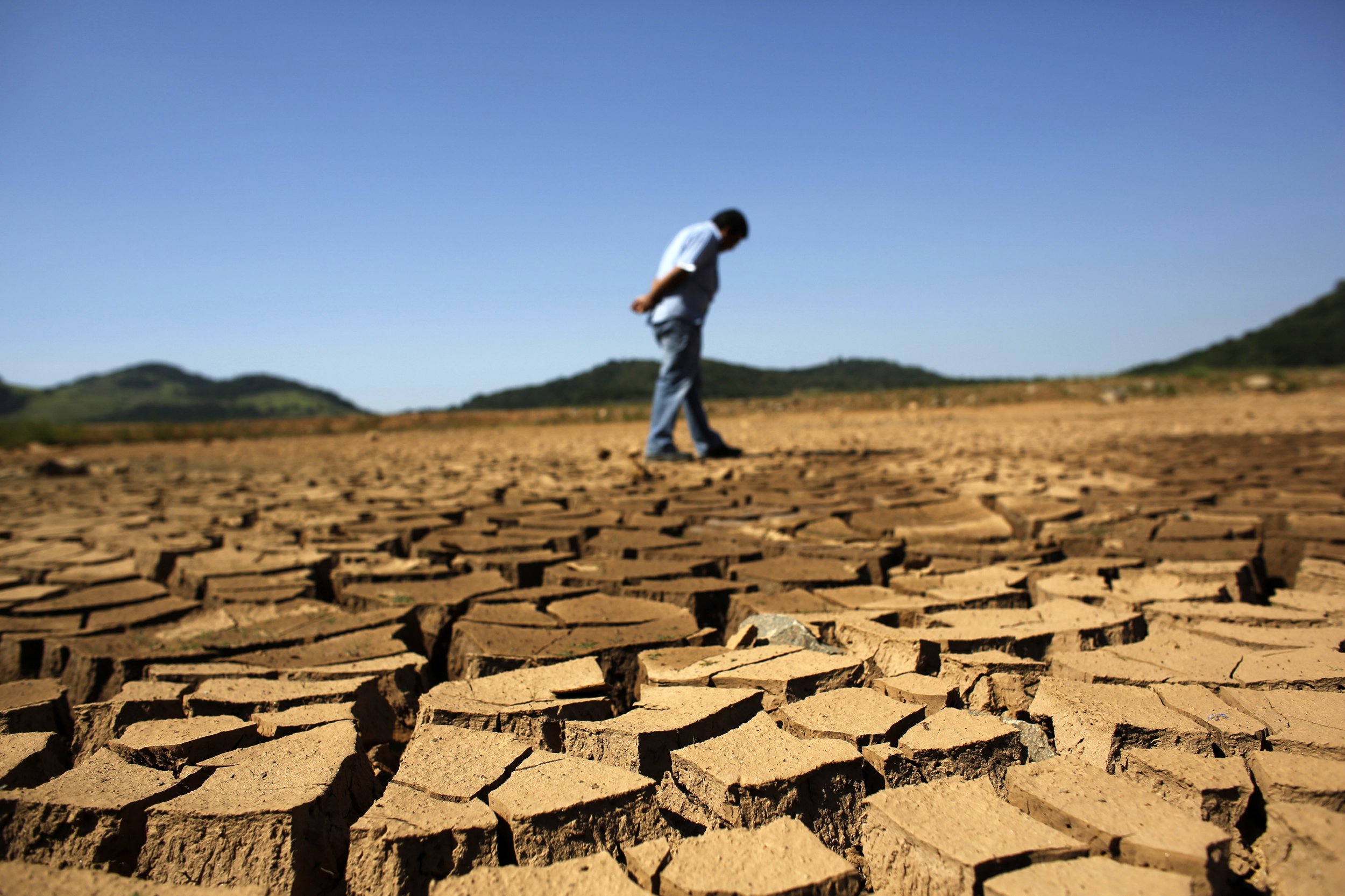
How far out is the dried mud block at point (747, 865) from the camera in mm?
901

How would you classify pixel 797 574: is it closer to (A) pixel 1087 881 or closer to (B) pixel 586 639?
(B) pixel 586 639

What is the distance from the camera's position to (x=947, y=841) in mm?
947

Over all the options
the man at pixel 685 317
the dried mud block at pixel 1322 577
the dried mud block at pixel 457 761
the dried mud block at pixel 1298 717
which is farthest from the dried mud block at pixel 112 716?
the man at pixel 685 317

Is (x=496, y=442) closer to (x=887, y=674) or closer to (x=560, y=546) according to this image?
(x=560, y=546)

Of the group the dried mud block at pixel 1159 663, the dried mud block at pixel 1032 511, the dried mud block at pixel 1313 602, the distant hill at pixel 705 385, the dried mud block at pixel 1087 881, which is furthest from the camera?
the distant hill at pixel 705 385

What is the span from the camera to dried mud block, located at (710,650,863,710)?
1.39 meters

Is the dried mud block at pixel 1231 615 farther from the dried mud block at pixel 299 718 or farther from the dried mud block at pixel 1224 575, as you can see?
the dried mud block at pixel 299 718

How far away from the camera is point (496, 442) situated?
9.95 m

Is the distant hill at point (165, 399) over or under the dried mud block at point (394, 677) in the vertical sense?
over

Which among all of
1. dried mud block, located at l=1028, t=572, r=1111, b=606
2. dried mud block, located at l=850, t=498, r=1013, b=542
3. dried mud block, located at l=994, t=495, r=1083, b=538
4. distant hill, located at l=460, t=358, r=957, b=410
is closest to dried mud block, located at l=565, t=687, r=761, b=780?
dried mud block, located at l=1028, t=572, r=1111, b=606

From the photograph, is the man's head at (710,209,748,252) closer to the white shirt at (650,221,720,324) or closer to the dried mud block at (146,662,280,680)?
the white shirt at (650,221,720,324)

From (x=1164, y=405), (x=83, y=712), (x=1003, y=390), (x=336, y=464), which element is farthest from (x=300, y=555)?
(x=1003, y=390)

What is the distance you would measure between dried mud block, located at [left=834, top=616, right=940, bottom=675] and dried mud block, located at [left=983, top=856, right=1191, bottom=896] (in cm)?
61

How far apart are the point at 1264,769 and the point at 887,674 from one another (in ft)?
1.96
